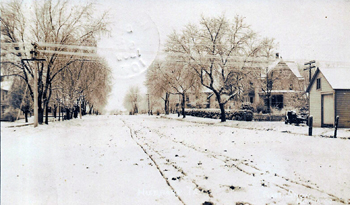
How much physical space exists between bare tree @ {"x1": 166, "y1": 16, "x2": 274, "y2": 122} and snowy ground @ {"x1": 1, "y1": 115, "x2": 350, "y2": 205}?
2.19ft

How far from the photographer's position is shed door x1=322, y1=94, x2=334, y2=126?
8.25ft

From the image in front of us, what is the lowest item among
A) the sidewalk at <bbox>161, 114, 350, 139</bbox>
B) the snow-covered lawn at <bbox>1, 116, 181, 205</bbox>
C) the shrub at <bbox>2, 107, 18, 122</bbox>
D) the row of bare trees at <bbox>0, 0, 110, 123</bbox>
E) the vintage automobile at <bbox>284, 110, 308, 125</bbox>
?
the snow-covered lawn at <bbox>1, 116, 181, 205</bbox>

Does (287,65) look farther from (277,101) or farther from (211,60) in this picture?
(211,60)

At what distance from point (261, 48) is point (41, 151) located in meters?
2.71

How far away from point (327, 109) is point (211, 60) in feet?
4.86

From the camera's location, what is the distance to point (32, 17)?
9.09 ft

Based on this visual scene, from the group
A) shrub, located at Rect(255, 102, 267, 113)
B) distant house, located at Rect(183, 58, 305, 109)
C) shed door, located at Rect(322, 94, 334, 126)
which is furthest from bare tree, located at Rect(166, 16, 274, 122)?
shed door, located at Rect(322, 94, 334, 126)

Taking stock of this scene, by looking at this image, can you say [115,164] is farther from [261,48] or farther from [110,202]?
[261,48]

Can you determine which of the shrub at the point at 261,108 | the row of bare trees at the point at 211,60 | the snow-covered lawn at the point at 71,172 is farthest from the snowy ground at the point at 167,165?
the row of bare trees at the point at 211,60

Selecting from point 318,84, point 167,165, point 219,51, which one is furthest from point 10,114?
point 318,84

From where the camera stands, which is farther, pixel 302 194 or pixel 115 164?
pixel 115 164

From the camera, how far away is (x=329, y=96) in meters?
2.52

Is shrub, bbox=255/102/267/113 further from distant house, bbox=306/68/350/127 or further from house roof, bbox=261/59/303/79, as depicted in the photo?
distant house, bbox=306/68/350/127

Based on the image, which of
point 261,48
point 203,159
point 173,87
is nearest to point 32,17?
point 173,87
